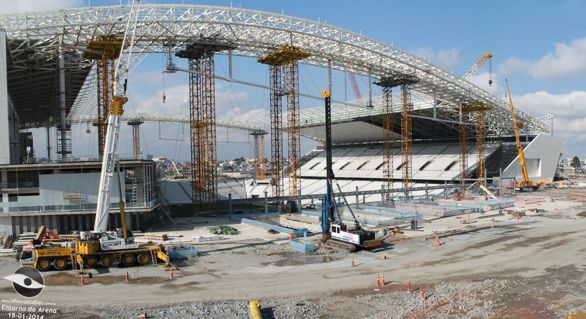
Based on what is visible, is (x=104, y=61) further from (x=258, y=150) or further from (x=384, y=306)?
(x=258, y=150)

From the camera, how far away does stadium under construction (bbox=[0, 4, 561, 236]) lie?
1490 inches

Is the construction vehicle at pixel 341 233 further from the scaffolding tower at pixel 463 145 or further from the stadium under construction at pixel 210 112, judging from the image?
the scaffolding tower at pixel 463 145

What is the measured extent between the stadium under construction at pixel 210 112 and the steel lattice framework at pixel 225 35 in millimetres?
127

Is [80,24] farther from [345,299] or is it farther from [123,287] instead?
[345,299]

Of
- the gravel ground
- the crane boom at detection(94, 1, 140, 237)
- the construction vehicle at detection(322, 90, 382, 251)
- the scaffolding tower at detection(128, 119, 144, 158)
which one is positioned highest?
the scaffolding tower at detection(128, 119, 144, 158)

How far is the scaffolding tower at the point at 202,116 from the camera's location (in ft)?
173

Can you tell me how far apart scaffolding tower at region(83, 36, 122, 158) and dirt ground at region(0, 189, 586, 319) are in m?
22.3

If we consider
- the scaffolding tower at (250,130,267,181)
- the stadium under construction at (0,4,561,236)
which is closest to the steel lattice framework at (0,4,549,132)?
the stadium under construction at (0,4,561,236)

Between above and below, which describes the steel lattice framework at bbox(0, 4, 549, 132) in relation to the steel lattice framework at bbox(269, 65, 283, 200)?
above

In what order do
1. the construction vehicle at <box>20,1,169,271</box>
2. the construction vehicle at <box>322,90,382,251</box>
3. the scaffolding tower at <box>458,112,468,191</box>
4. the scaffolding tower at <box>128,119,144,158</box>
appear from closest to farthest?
1. the construction vehicle at <box>20,1,169,271</box>
2. the construction vehicle at <box>322,90,382,251</box>
3. the scaffolding tower at <box>458,112,468,191</box>
4. the scaffolding tower at <box>128,119,144,158</box>

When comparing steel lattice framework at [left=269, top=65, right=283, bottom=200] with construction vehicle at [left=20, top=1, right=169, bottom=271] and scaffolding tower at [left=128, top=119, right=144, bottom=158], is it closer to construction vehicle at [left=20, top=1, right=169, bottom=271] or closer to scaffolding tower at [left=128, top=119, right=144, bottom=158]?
construction vehicle at [left=20, top=1, right=169, bottom=271]

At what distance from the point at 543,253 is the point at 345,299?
14967 mm

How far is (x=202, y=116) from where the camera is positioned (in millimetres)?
55375

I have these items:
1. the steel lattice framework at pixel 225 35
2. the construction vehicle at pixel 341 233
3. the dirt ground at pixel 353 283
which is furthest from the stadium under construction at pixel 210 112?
the construction vehicle at pixel 341 233
